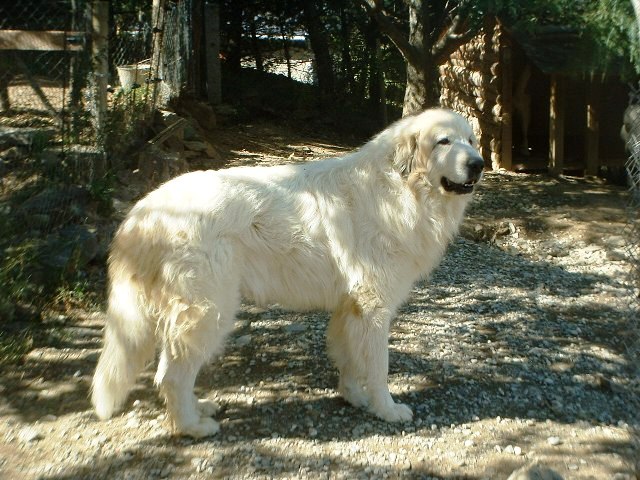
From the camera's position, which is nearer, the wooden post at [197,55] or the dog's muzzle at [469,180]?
the dog's muzzle at [469,180]

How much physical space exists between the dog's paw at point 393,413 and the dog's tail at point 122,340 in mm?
1511

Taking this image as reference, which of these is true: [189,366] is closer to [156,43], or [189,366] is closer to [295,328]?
[295,328]

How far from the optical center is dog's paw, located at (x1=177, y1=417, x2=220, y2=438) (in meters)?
4.14

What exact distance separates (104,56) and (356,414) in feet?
14.5

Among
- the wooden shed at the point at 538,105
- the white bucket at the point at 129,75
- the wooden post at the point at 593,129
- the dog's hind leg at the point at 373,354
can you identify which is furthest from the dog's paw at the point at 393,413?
the wooden post at the point at 593,129

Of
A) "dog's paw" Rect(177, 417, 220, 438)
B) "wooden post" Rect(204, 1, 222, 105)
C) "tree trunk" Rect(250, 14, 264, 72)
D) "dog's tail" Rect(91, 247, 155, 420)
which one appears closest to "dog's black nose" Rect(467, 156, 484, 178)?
"dog's tail" Rect(91, 247, 155, 420)

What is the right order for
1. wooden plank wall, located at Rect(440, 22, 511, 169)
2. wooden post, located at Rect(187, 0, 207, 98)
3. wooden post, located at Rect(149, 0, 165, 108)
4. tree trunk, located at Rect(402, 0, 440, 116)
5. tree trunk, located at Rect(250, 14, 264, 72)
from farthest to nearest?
1. tree trunk, located at Rect(250, 14, 264, 72)
2. wooden post, located at Rect(187, 0, 207, 98)
3. wooden plank wall, located at Rect(440, 22, 511, 169)
4. tree trunk, located at Rect(402, 0, 440, 116)
5. wooden post, located at Rect(149, 0, 165, 108)

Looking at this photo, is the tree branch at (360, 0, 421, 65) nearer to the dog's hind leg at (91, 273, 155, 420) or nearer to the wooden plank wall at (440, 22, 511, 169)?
the wooden plank wall at (440, 22, 511, 169)

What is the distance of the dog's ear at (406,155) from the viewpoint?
14.8ft

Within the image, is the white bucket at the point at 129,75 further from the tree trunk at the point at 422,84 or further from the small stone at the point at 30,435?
the small stone at the point at 30,435

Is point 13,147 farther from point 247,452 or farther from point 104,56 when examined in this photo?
point 247,452

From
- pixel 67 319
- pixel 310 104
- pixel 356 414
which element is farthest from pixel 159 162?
pixel 310 104

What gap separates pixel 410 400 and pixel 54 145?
4142 mm

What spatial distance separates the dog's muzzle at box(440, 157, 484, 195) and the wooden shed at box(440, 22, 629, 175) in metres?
6.33
